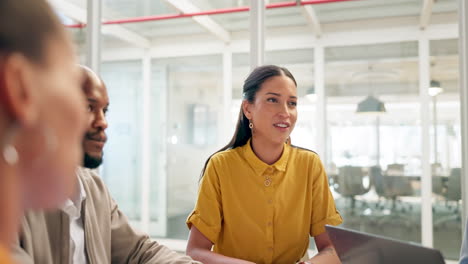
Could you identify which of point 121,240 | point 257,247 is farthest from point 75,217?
point 257,247

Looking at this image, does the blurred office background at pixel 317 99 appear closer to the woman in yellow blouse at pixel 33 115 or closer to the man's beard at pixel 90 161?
the man's beard at pixel 90 161

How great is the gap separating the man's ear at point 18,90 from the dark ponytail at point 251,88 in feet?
5.72

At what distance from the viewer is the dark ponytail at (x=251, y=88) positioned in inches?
82.0

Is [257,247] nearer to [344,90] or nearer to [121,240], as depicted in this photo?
[121,240]

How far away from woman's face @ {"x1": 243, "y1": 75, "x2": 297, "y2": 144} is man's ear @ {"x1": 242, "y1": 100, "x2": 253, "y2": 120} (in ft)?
0.17

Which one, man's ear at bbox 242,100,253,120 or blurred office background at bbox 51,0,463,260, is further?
blurred office background at bbox 51,0,463,260

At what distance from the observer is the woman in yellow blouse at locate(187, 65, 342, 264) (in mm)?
1942

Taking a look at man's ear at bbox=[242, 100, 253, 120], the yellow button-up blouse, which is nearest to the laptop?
the yellow button-up blouse

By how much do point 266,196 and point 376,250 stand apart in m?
0.92

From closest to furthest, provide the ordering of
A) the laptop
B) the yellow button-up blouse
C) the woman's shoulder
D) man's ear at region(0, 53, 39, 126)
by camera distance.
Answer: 1. man's ear at region(0, 53, 39, 126)
2. the laptop
3. the yellow button-up blouse
4. the woman's shoulder

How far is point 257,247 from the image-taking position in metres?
1.93

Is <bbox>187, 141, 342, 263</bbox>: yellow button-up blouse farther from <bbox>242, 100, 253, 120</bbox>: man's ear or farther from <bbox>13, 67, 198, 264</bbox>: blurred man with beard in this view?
<bbox>13, 67, 198, 264</bbox>: blurred man with beard

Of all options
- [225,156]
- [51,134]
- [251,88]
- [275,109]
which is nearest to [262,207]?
[225,156]

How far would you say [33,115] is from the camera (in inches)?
14.1
